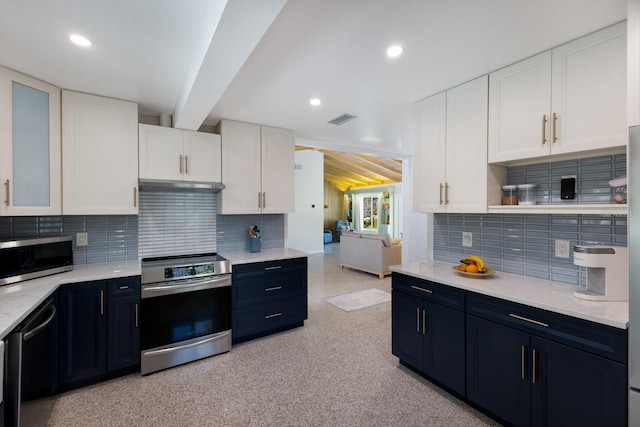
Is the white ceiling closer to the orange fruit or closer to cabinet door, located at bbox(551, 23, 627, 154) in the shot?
cabinet door, located at bbox(551, 23, 627, 154)

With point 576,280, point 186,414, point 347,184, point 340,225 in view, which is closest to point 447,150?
point 576,280

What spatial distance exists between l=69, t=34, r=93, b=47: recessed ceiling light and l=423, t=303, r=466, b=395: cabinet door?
293 centimetres

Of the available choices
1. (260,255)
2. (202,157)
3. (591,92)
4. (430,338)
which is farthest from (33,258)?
(591,92)

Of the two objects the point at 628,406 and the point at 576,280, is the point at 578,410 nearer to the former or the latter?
the point at 628,406

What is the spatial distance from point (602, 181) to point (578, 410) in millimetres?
1373


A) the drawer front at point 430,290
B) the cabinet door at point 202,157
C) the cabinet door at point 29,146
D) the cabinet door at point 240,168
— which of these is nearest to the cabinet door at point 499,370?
the drawer front at point 430,290

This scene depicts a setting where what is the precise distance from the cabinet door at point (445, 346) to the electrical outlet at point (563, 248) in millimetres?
816

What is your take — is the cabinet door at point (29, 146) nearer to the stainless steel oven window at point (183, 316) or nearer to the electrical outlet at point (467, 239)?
the stainless steel oven window at point (183, 316)

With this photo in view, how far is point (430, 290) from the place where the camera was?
7.31 ft

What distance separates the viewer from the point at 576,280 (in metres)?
1.95

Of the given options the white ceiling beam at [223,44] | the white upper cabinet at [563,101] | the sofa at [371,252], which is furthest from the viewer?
the sofa at [371,252]

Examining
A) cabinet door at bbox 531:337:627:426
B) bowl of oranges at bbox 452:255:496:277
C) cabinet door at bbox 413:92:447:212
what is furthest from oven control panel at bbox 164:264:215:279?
cabinet door at bbox 531:337:627:426

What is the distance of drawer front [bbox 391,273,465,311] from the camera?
2047mm

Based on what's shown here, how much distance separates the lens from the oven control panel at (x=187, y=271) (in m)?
2.55
